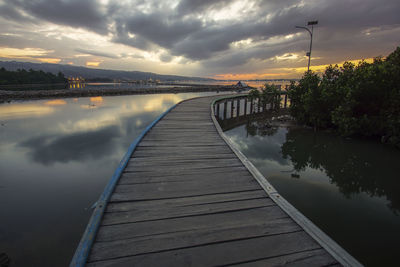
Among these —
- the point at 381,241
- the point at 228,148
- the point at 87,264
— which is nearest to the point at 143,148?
the point at 228,148

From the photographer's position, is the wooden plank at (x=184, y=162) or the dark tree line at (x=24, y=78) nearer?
the wooden plank at (x=184, y=162)

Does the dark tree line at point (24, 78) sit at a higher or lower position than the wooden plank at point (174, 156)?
higher

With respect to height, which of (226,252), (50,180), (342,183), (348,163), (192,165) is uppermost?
(192,165)

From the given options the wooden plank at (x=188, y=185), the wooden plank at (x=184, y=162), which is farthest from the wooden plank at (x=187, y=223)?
the wooden plank at (x=184, y=162)

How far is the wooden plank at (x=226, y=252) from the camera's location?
6.20ft

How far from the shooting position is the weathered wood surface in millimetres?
1947

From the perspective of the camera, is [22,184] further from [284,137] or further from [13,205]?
[284,137]

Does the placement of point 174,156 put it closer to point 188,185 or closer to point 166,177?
point 166,177

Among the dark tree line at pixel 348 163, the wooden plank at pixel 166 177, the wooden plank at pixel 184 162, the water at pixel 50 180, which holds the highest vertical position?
the wooden plank at pixel 184 162

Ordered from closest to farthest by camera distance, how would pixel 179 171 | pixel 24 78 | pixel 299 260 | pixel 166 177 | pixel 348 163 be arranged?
1. pixel 299 260
2. pixel 166 177
3. pixel 179 171
4. pixel 348 163
5. pixel 24 78

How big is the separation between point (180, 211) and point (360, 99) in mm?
12778

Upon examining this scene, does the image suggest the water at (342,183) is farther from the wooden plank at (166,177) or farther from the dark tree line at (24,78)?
the dark tree line at (24,78)

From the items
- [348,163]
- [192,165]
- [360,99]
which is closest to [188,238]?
[192,165]

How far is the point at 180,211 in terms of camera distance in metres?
2.69
